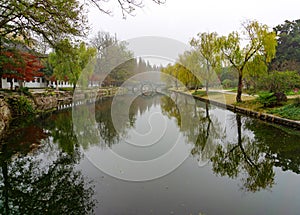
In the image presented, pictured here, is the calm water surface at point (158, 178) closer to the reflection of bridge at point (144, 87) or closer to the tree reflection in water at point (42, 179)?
the tree reflection in water at point (42, 179)

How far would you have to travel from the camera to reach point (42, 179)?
5.07 m

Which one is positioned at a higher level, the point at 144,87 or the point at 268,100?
the point at 144,87

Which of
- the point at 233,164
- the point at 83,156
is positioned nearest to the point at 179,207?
the point at 233,164

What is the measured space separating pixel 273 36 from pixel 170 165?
14.7 m

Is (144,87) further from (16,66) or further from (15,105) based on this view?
(15,105)

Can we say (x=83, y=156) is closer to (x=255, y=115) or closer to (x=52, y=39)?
(x=52, y=39)

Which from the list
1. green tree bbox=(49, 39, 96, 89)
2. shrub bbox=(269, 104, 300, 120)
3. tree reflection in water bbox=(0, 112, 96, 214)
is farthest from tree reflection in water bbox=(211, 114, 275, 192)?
green tree bbox=(49, 39, 96, 89)

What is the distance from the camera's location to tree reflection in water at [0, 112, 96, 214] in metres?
3.98

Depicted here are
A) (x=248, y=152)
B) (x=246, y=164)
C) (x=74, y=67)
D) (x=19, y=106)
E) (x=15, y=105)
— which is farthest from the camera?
(x=74, y=67)

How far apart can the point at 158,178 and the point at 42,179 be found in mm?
2575

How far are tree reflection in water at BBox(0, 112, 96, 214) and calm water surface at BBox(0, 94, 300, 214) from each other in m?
0.02

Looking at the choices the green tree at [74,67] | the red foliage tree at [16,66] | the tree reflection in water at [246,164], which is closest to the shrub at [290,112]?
the tree reflection in water at [246,164]

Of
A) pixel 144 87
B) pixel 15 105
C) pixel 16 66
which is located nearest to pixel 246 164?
pixel 15 105

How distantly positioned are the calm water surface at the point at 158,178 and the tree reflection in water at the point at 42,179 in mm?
16
